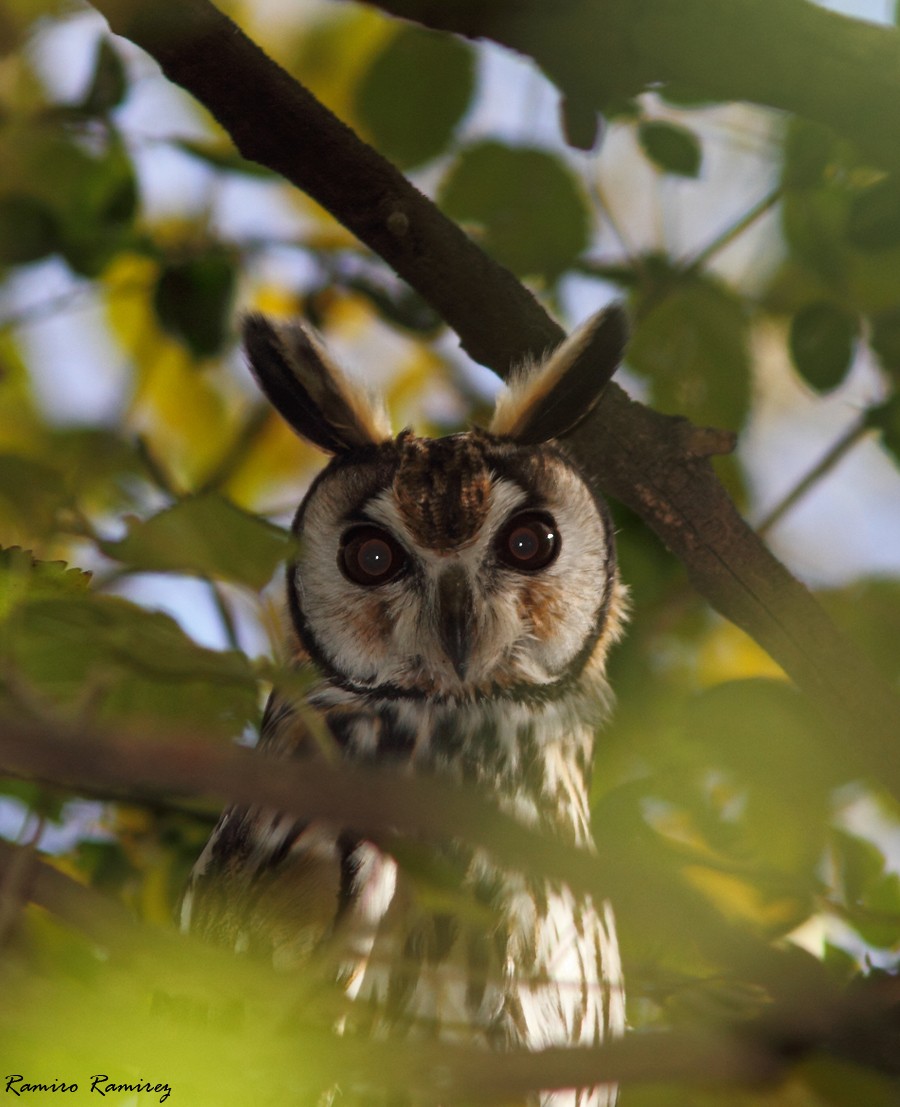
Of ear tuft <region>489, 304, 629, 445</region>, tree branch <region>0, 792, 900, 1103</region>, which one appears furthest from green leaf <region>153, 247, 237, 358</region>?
tree branch <region>0, 792, 900, 1103</region>

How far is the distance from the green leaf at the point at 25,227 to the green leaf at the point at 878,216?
4.94ft

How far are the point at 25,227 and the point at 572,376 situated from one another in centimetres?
113

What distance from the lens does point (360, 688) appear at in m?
2.72

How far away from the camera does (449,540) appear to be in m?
2.64

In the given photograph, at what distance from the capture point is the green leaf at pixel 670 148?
241 centimetres

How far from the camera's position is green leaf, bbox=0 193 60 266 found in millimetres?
2432

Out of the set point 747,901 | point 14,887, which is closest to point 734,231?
point 747,901

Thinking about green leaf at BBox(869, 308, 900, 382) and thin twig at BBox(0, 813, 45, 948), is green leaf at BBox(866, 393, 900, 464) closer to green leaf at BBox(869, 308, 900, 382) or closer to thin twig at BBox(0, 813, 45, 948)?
green leaf at BBox(869, 308, 900, 382)

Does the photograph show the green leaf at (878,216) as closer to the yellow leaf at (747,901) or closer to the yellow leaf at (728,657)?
the yellow leaf at (747,901)

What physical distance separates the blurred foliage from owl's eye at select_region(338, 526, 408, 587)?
35 centimetres

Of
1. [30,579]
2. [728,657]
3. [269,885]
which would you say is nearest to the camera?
[30,579]

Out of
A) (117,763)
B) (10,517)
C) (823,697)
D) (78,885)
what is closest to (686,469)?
(823,697)

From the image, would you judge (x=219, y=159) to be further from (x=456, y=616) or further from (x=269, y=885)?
(x=269, y=885)

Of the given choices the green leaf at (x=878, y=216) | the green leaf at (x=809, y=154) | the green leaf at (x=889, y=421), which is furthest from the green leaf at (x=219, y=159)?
the green leaf at (x=889, y=421)
